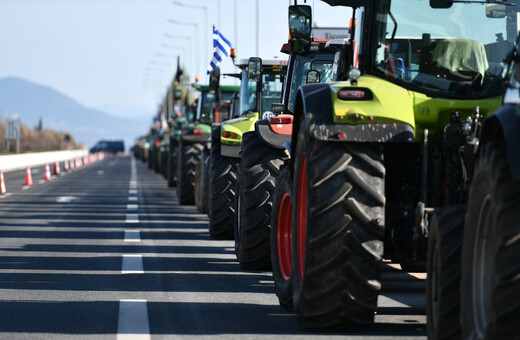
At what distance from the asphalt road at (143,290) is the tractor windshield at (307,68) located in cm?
209

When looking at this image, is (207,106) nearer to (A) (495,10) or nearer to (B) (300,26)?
(B) (300,26)

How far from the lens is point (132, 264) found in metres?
11.2

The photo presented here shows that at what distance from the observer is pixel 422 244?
21.9 feet

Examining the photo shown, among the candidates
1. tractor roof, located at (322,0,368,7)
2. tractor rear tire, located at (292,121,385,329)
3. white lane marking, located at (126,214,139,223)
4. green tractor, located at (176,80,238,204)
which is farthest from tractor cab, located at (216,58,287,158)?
tractor rear tire, located at (292,121,385,329)

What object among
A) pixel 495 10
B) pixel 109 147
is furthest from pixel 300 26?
pixel 109 147

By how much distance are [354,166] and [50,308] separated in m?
2.86

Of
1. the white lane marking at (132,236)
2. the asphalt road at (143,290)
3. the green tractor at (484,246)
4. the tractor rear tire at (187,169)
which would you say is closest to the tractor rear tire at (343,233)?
the asphalt road at (143,290)

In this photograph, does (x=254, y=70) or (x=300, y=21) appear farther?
(x=254, y=70)

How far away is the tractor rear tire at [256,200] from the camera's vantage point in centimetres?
1051

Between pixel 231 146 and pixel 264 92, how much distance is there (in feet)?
3.91

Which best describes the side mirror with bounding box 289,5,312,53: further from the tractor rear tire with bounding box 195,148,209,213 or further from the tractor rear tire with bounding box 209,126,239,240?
the tractor rear tire with bounding box 195,148,209,213

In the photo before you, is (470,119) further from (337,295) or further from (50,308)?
(50,308)

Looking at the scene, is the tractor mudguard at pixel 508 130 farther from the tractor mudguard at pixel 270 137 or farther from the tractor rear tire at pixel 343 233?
the tractor mudguard at pixel 270 137

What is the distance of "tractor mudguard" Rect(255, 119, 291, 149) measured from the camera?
34.7 feet
